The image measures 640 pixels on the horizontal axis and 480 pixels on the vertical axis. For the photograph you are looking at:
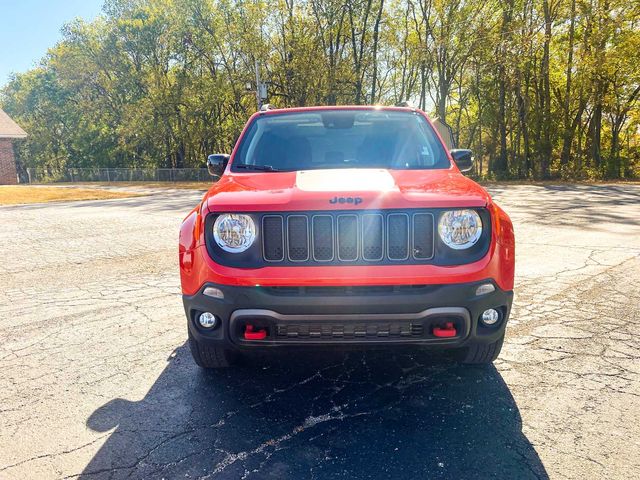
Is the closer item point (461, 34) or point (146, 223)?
point (146, 223)

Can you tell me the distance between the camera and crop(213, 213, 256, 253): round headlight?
104 inches

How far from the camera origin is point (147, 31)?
124ft

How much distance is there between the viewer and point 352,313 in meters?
2.48

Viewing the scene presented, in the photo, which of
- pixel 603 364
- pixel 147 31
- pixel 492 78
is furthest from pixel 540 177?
pixel 147 31

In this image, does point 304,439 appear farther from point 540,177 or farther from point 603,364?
point 540,177

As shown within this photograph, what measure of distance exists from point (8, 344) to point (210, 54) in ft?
121

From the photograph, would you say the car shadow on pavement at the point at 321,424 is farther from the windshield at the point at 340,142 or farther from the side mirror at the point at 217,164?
the side mirror at the point at 217,164

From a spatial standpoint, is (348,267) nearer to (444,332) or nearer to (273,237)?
(273,237)

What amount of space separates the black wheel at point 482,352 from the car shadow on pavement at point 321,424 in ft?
0.49

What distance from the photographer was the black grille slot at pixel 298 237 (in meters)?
2.63

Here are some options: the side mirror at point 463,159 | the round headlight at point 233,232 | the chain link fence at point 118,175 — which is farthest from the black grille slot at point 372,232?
the chain link fence at point 118,175

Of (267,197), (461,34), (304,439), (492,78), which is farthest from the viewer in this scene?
(492,78)

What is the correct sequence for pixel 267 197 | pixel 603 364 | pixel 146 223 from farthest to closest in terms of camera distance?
pixel 146 223
pixel 603 364
pixel 267 197

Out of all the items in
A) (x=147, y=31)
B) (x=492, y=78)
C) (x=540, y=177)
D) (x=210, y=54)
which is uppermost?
(x=147, y=31)
